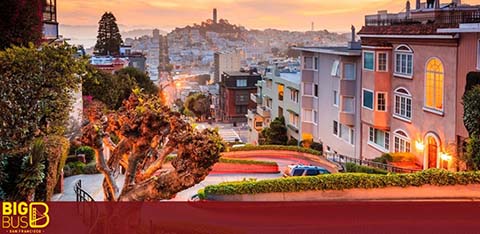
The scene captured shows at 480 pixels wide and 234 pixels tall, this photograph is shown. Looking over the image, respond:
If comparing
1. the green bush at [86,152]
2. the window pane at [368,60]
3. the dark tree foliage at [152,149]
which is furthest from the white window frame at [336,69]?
the dark tree foliage at [152,149]

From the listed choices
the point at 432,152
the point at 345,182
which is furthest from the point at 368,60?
the point at 345,182

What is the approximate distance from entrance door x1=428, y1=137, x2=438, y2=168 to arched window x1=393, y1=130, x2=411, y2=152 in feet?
3.67

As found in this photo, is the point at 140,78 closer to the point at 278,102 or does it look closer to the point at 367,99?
the point at 278,102

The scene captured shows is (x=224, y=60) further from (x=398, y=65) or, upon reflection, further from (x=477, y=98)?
(x=477, y=98)

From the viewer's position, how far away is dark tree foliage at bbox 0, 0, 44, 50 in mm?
12539

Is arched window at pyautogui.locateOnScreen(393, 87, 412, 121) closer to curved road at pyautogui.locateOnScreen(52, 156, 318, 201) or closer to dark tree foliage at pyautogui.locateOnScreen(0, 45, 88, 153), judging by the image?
curved road at pyautogui.locateOnScreen(52, 156, 318, 201)

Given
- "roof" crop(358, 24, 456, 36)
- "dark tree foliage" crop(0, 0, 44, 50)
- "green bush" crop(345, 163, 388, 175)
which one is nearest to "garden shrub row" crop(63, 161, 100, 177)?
"dark tree foliage" crop(0, 0, 44, 50)

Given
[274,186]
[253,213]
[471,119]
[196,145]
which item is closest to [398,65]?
[471,119]

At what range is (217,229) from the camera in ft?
26.1

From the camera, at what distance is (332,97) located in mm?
24906

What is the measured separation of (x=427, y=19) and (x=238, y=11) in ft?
33.5

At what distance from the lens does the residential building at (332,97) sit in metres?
22.6

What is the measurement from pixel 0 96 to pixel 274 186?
18.6ft

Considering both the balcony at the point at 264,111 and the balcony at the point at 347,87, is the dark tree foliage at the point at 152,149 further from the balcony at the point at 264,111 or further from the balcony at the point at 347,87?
the balcony at the point at 264,111
